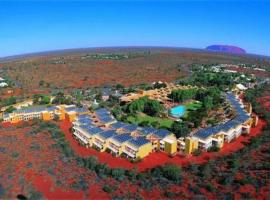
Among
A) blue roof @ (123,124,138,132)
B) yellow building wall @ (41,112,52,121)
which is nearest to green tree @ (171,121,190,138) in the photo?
blue roof @ (123,124,138,132)

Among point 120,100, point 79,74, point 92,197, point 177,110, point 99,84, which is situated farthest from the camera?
point 79,74

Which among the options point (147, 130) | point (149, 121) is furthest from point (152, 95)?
point (147, 130)

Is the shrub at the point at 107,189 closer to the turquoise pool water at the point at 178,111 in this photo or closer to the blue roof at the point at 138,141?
the blue roof at the point at 138,141

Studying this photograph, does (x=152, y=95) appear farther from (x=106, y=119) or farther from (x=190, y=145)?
(x=190, y=145)

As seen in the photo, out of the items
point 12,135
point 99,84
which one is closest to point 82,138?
point 12,135

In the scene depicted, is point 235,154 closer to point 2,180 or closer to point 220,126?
point 220,126

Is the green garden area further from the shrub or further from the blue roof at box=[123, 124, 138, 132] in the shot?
the shrub
